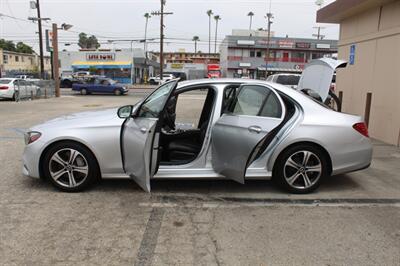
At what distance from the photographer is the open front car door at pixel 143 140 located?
14.4 ft

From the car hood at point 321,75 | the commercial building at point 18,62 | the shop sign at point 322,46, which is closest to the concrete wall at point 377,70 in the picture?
the car hood at point 321,75

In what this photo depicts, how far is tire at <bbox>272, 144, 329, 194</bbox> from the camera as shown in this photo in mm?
4863

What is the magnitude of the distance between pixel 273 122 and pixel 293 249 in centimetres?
177

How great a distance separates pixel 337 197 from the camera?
496cm

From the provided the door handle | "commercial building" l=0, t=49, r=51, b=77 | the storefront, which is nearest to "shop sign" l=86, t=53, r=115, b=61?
the storefront

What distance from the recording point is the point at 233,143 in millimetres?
4629

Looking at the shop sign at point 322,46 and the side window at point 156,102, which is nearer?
the side window at point 156,102

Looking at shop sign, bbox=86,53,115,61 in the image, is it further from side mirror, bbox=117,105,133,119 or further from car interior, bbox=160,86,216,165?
side mirror, bbox=117,105,133,119

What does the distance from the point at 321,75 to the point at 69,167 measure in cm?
427

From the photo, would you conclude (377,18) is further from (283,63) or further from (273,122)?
(283,63)

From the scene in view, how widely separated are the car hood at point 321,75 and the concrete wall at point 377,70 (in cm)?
300

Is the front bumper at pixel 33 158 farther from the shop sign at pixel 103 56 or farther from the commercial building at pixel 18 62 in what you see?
the commercial building at pixel 18 62

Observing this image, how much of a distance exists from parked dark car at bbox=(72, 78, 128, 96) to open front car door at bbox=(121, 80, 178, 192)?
87.4 ft

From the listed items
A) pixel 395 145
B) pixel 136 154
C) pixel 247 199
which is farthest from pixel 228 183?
pixel 395 145
